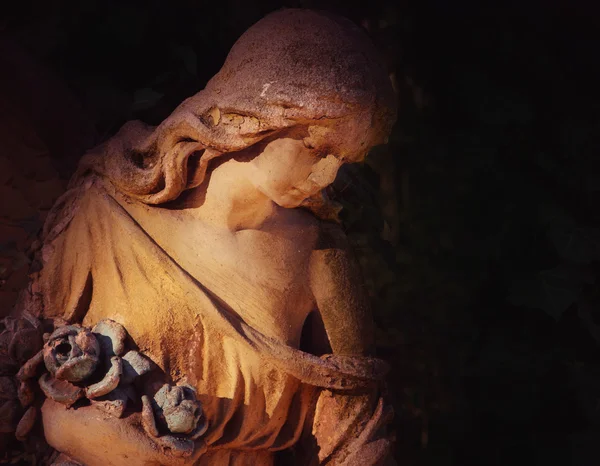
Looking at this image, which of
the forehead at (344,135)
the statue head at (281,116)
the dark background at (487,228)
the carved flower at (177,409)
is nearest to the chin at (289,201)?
the statue head at (281,116)

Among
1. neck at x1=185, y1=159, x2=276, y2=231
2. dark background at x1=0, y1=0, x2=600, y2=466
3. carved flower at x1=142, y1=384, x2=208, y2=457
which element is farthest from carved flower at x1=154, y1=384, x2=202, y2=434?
dark background at x1=0, y1=0, x2=600, y2=466

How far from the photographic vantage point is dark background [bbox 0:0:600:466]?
10.2 ft

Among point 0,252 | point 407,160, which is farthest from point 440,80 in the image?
point 0,252

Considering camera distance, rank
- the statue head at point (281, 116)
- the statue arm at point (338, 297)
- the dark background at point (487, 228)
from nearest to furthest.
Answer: the statue head at point (281, 116) < the statue arm at point (338, 297) < the dark background at point (487, 228)

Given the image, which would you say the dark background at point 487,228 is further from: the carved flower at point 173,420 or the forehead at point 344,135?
the carved flower at point 173,420

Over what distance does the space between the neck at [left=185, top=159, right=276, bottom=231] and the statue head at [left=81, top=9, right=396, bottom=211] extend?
1.8 inches

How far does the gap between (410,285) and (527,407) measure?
65cm

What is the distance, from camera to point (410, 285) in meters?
3.29

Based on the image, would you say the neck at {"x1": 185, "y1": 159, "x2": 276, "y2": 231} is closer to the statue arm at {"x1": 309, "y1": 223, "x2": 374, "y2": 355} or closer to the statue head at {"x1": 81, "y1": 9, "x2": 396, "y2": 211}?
the statue head at {"x1": 81, "y1": 9, "x2": 396, "y2": 211}

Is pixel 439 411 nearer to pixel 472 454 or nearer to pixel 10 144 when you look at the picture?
pixel 472 454

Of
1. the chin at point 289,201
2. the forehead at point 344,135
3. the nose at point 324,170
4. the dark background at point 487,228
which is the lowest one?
the dark background at point 487,228

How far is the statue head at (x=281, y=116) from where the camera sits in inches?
77.0

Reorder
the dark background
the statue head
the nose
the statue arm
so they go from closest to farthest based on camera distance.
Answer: the statue head < the nose < the statue arm < the dark background

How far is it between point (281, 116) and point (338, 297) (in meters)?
0.62
